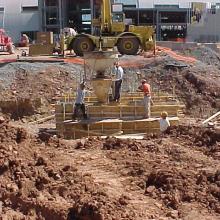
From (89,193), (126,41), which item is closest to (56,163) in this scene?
(89,193)

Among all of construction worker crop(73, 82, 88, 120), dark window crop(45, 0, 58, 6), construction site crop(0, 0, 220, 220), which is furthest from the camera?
dark window crop(45, 0, 58, 6)

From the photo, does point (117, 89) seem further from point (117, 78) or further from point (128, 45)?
point (128, 45)

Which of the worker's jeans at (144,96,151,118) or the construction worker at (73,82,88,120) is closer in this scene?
the construction worker at (73,82,88,120)

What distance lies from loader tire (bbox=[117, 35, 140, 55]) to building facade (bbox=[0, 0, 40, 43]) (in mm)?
35739

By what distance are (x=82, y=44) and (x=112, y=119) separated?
10.8 meters

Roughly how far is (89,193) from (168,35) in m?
56.7

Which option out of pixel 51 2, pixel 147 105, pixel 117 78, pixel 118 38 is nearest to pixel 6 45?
pixel 118 38

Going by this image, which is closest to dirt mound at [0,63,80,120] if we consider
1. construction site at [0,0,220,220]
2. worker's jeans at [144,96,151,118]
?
construction site at [0,0,220,220]

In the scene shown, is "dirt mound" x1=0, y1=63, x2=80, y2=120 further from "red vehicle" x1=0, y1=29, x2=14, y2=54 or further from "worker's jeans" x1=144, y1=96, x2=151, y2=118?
"red vehicle" x1=0, y1=29, x2=14, y2=54

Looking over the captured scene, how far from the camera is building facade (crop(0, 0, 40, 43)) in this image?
60250mm

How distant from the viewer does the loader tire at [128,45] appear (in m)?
25.2

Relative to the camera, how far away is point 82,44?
2548 cm

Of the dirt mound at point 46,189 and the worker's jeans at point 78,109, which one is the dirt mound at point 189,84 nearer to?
the worker's jeans at point 78,109

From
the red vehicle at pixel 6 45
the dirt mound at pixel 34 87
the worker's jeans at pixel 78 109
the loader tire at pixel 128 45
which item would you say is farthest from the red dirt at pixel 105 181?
the red vehicle at pixel 6 45
